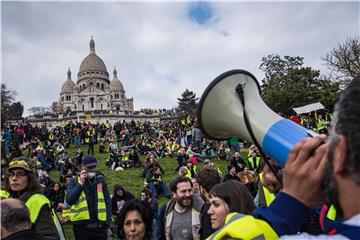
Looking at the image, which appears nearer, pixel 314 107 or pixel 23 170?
pixel 23 170

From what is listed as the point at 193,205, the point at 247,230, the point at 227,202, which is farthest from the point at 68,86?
the point at 247,230

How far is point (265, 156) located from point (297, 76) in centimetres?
3946

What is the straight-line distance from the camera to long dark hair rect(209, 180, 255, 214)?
2.97 m

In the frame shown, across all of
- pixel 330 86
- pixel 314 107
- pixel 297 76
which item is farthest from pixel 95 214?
pixel 297 76

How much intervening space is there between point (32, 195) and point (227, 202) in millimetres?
2172

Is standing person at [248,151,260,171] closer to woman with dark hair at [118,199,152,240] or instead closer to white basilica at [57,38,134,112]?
woman with dark hair at [118,199,152,240]

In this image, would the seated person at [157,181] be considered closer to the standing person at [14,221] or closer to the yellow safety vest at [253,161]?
the yellow safety vest at [253,161]

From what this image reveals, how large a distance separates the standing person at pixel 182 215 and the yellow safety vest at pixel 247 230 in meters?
3.02

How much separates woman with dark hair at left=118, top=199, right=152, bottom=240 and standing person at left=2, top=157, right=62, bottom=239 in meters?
0.71

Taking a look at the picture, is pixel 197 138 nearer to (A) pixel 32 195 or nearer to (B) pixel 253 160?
(B) pixel 253 160

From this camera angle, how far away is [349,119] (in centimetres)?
111

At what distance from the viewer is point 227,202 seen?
300cm

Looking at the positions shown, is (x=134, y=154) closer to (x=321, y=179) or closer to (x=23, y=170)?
(x=23, y=170)

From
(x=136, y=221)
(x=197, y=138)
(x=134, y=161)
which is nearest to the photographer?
(x=136, y=221)
